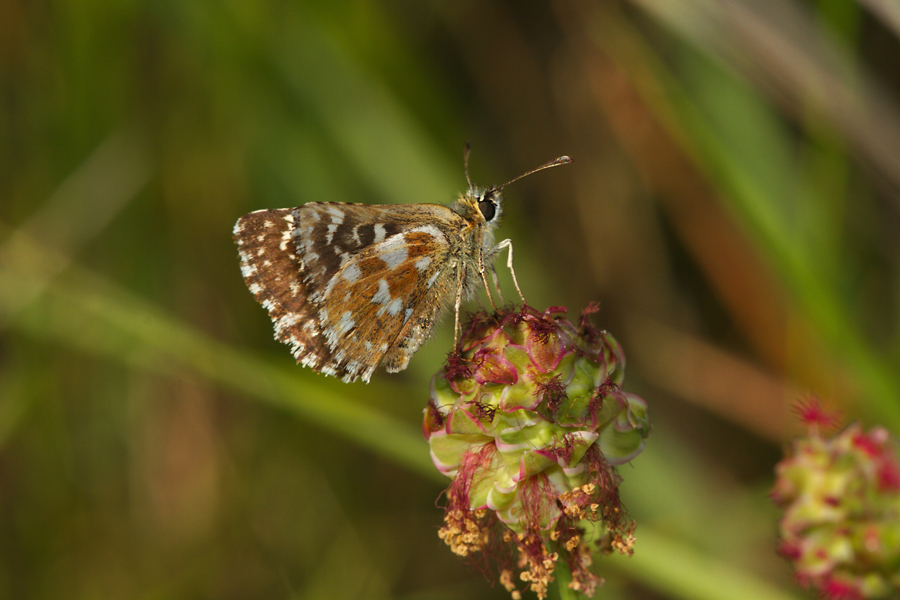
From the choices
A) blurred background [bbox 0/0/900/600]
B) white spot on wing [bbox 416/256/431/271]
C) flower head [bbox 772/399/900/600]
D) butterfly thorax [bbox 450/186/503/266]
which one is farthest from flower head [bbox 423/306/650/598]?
blurred background [bbox 0/0/900/600]


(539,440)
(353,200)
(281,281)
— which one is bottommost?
(353,200)

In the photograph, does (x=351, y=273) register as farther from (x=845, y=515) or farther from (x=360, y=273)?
(x=845, y=515)

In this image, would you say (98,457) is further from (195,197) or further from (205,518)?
(195,197)

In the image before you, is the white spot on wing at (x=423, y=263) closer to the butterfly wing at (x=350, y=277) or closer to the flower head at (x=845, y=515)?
the butterfly wing at (x=350, y=277)

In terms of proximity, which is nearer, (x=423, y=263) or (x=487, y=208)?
(x=423, y=263)

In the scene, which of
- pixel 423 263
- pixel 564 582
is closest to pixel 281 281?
pixel 423 263

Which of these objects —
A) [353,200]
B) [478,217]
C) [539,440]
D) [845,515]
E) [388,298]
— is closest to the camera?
[845,515]

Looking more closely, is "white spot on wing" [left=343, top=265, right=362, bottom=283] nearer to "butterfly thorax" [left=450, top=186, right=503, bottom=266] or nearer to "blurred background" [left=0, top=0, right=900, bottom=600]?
"butterfly thorax" [left=450, top=186, right=503, bottom=266]
